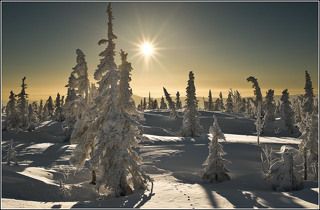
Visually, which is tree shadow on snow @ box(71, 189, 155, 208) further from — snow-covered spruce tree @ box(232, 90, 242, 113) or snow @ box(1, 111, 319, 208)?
snow-covered spruce tree @ box(232, 90, 242, 113)

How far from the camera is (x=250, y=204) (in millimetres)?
20469

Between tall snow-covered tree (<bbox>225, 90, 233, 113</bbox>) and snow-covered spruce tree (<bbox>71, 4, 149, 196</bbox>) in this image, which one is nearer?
snow-covered spruce tree (<bbox>71, 4, 149, 196</bbox>)

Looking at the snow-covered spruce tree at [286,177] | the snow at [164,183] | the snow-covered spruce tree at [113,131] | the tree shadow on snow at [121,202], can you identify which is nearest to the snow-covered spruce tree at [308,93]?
the snow at [164,183]

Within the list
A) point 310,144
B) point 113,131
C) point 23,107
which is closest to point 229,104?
point 23,107

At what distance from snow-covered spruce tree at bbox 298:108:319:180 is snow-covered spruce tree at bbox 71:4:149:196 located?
17.2m

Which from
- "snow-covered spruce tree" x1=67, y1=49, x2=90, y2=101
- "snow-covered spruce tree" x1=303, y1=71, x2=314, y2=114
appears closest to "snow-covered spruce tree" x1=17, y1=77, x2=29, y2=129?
"snow-covered spruce tree" x1=67, y1=49, x2=90, y2=101

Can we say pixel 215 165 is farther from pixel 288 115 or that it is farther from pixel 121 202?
pixel 288 115

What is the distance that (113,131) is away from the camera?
2292 cm

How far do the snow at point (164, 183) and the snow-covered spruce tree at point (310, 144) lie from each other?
123 inches

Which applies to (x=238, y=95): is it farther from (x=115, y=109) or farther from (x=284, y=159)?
(x=115, y=109)

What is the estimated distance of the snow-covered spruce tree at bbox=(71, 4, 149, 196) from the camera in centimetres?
2277

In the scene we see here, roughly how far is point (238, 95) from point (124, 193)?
3828 inches

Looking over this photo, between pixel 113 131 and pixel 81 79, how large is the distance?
16.5 metres

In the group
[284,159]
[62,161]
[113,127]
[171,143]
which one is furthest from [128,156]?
[171,143]
